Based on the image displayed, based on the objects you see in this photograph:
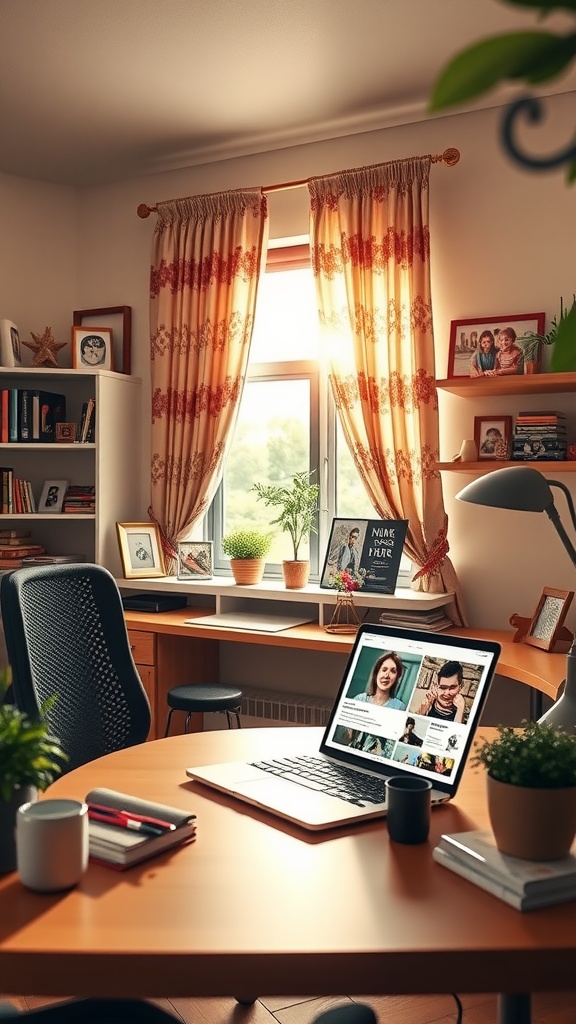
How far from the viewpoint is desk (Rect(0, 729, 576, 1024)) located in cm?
101

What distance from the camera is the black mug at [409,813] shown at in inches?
52.4

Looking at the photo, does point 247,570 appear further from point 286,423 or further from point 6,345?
point 6,345

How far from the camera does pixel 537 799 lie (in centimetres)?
117

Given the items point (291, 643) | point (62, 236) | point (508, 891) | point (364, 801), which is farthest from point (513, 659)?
point (62, 236)

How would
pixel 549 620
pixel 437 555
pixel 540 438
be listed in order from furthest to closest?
pixel 437 555 → pixel 540 438 → pixel 549 620

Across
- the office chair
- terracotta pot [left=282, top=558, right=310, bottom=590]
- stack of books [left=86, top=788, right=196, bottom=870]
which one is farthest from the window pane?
stack of books [left=86, top=788, right=196, bottom=870]

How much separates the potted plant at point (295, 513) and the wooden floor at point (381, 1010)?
5.84 feet

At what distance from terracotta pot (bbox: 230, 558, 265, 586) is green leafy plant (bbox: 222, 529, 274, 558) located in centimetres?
2

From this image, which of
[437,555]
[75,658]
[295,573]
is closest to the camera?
[75,658]

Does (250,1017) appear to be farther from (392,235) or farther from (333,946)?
(392,235)

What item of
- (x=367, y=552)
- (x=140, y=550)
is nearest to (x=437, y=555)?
(x=367, y=552)

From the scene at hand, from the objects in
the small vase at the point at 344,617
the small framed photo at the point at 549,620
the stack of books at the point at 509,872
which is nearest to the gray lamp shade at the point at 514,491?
the stack of books at the point at 509,872

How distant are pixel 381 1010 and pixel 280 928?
58.8 inches

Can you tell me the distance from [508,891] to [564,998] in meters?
1.57
